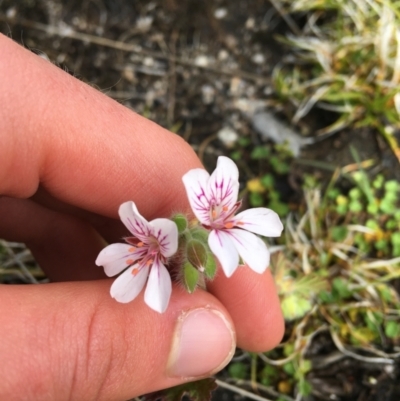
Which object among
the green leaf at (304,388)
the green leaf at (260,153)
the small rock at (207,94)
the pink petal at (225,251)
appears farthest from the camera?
the small rock at (207,94)

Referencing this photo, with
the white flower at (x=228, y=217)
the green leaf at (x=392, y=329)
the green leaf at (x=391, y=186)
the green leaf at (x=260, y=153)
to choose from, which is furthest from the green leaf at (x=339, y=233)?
the white flower at (x=228, y=217)

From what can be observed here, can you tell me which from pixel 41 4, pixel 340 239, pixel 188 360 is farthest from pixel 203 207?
pixel 41 4

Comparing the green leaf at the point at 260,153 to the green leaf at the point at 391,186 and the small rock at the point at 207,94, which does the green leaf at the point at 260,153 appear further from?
the green leaf at the point at 391,186

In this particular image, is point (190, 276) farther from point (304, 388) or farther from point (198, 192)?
point (304, 388)

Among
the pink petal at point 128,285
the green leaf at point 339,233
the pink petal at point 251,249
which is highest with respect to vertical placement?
the green leaf at point 339,233

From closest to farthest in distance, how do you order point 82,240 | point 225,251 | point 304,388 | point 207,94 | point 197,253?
1. point 225,251
2. point 197,253
3. point 82,240
4. point 304,388
5. point 207,94

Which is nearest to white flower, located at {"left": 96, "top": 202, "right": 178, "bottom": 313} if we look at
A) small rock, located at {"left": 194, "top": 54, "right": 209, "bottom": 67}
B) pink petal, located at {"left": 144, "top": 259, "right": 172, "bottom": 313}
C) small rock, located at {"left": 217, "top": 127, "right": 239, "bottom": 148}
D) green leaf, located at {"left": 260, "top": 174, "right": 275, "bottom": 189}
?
pink petal, located at {"left": 144, "top": 259, "right": 172, "bottom": 313}

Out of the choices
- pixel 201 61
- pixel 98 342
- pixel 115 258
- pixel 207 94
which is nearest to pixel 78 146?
pixel 115 258
